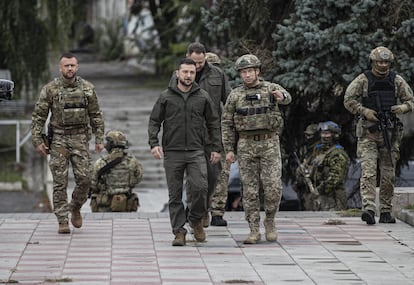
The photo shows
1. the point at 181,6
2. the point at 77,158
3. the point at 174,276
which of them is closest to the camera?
the point at 174,276

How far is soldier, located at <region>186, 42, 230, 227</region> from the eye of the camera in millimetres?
13375

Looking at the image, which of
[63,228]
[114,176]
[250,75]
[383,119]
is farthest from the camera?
[114,176]

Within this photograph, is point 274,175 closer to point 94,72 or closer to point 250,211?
point 250,211

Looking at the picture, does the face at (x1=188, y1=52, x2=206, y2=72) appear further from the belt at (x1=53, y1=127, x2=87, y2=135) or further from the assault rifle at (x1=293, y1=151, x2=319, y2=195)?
the assault rifle at (x1=293, y1=151, x2=319, y2=195)

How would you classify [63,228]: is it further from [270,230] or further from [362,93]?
[362,93]

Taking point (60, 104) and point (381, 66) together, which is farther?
point (381, 66)

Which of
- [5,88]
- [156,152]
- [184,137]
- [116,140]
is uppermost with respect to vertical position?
[5,88]

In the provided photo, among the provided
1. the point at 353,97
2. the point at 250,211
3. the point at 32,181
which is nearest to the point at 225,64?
the point at 353,97

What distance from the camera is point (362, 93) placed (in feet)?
46.6

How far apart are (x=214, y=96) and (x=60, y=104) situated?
5.35 ft

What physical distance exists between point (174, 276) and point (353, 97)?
4026mm

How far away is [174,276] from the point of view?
36.1 ft

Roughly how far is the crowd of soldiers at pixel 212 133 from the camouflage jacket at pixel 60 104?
0.03 ft

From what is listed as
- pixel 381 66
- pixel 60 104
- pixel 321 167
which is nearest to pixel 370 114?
pixel 381 66
